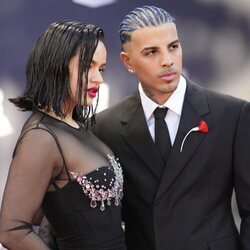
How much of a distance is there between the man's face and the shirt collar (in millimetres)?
19

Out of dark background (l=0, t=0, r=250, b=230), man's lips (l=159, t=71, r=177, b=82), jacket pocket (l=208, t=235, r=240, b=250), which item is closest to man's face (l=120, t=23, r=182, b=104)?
man's lips (l=159, t=71, r=177, b=82)

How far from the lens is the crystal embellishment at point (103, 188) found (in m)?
1.72

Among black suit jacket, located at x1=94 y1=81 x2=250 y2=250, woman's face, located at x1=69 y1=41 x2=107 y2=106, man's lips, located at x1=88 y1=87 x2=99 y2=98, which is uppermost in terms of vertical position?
woman's face, located at x1=69 y1=41 x2=107 y2=106

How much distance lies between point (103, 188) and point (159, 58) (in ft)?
1.60

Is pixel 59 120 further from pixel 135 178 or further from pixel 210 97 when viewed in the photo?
pixel 210 97

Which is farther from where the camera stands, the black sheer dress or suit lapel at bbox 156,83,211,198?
suit lapel at bbox 156,83,211,198

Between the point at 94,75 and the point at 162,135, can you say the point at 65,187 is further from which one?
the point at 162,135

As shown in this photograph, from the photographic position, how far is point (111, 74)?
289 centimetres

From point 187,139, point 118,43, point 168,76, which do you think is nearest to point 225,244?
point 187,139

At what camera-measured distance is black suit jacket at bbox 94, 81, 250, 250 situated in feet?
6.57

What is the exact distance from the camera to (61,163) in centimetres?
171

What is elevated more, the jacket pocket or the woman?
the woman

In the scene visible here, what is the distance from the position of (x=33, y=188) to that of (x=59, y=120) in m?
0.23

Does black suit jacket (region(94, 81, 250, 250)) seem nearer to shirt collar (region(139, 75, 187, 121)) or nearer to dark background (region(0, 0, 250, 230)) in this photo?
shirt collar (region(139, 75, 187, 121))
